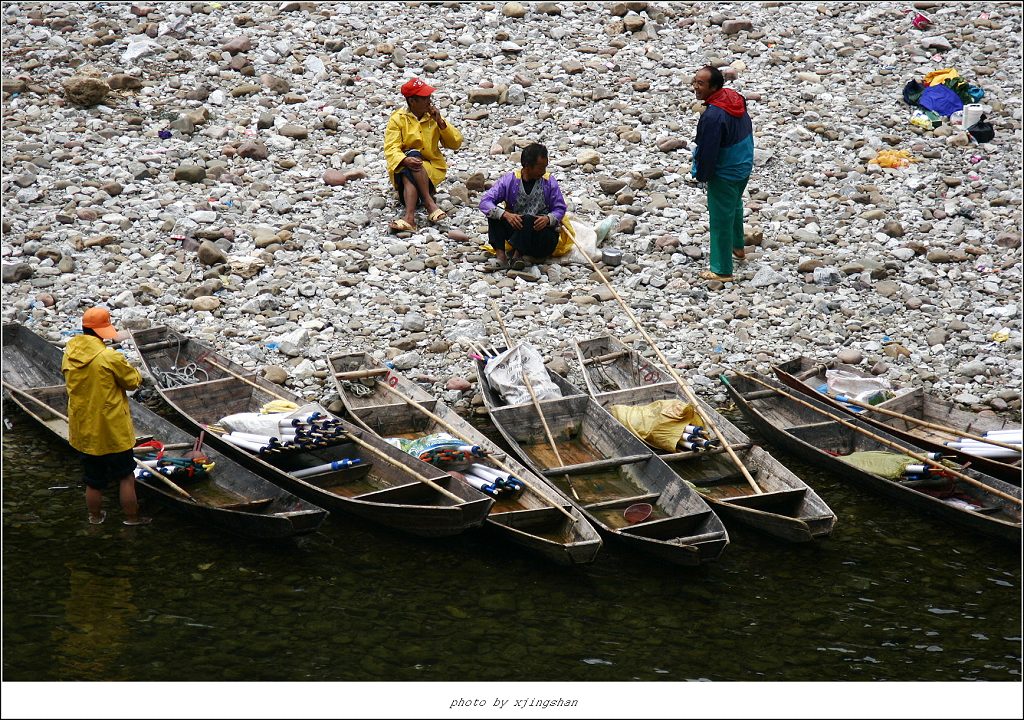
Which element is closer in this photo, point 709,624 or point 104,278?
point 709,624

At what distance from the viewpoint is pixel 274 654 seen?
6891 millimetres

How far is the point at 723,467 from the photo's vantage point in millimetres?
9195

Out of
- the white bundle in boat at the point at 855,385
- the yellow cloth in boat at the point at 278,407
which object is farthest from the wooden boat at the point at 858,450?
the yellow cloth in boat at the point at 278,407

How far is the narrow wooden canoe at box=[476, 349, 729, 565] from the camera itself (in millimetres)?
7832

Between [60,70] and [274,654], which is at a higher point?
[60,70]

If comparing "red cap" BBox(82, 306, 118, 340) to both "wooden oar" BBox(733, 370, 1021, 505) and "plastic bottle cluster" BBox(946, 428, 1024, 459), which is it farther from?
"plastic bottle cluster" BBox(946, 428, 1024, 459)

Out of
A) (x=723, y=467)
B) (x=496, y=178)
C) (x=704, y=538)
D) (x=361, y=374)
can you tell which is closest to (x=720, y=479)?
(x=723, y=467)

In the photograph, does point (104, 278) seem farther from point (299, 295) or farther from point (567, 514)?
point (567, 514)

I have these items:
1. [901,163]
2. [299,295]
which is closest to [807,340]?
[901,163]

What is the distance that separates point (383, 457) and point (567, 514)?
5.58ft

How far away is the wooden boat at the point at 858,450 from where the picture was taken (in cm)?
840

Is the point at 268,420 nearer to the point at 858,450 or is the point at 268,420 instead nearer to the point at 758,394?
the point at 758,394

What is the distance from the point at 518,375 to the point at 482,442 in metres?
1.13

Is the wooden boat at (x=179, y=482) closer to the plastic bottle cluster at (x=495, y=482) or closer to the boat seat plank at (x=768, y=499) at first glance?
the plastic bottle cluster at (x=495, y=482)
